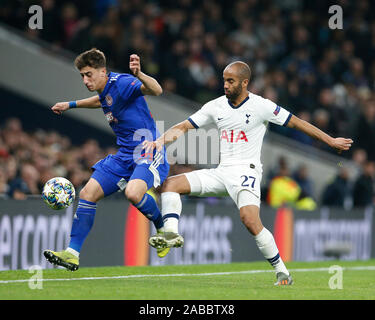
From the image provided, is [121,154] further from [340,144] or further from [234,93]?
[340,144]

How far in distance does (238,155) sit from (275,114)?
58cm

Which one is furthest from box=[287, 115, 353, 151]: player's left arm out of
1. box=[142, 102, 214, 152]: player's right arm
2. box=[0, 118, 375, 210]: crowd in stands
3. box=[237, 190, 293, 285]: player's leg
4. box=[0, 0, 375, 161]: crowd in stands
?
box=[0, 0, 375, 161]: crowd in stands

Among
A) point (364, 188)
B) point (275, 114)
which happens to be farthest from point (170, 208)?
point (364, 188)

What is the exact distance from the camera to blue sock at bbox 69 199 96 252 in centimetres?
929

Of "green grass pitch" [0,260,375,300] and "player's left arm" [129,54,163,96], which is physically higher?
"player's left arm" [129,54,163,96]

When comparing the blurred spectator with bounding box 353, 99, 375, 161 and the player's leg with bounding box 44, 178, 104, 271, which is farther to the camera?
the blurred spectator with bounding box 353, 99, 375, 161

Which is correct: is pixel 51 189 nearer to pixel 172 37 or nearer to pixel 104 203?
pixel 104 203

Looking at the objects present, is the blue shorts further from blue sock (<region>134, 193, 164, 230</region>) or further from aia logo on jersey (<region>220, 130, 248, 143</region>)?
aia logo on jersey (<region>220, 130, 248, 143</region>)

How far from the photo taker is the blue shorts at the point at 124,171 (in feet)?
30.8

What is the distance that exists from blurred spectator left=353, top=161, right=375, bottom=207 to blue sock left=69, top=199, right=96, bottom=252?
30.3 feet

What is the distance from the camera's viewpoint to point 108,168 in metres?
9.47

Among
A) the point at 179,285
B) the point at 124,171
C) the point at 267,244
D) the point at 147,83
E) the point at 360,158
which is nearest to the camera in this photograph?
the point at 147,83

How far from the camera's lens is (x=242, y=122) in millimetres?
9328

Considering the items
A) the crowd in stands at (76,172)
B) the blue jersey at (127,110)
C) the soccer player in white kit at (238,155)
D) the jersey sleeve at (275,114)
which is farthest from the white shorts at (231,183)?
the crowd in stands at (76,172)
